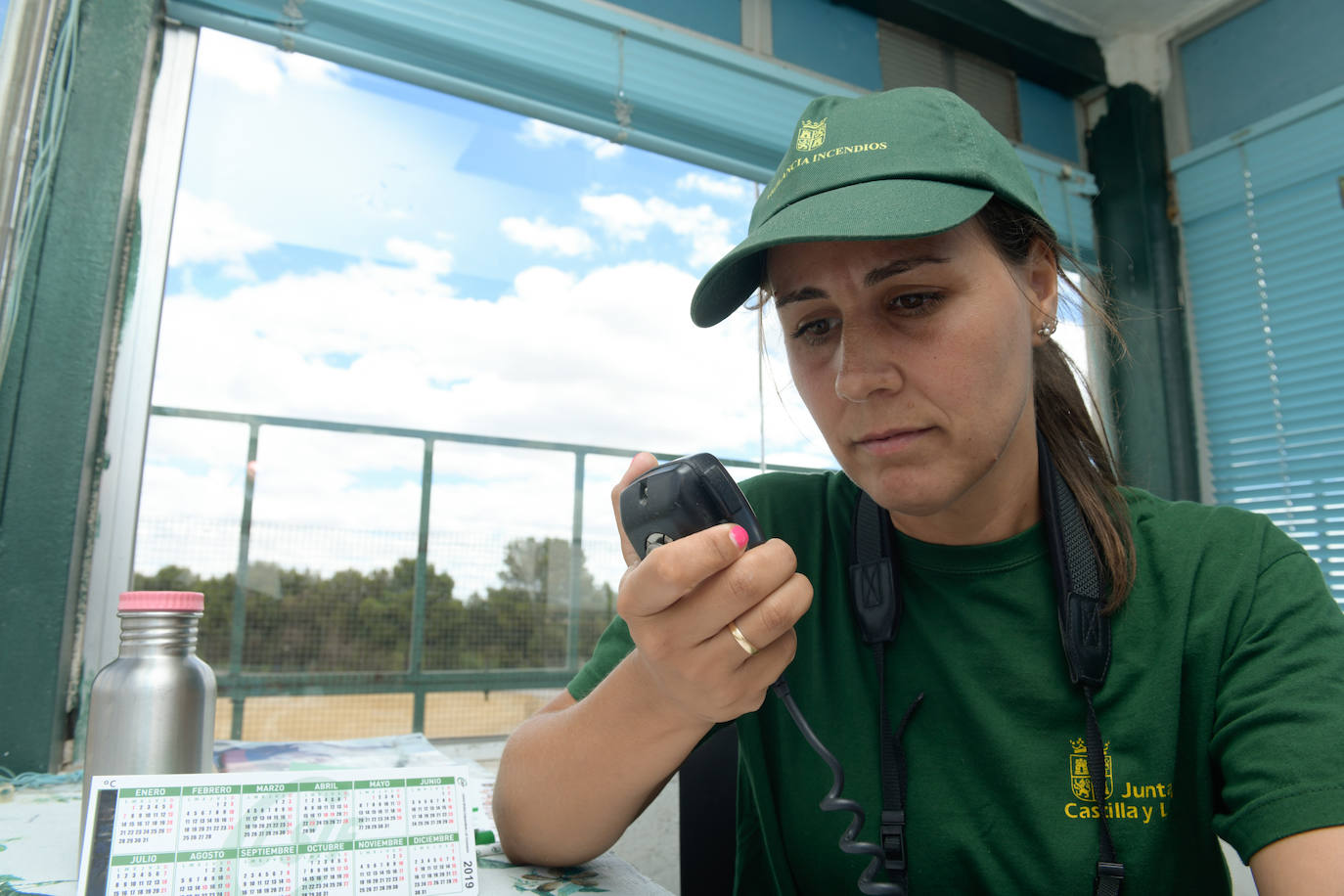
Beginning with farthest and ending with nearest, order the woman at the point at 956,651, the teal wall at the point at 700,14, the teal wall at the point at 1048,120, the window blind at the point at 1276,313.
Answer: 1. the teal wall at the point at 1048,120
2. the window blind at the point at 1276,313
3. the teal wall at the point at 700,14
4. the woman at the point at 956,651

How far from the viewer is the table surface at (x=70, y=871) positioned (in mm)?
723

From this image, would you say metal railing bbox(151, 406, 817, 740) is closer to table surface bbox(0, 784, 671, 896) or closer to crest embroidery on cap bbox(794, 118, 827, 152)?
table surface bbox(0, 784, 671, 896)

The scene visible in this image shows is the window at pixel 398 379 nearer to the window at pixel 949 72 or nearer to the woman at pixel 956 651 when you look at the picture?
the woman at pixel 956 651

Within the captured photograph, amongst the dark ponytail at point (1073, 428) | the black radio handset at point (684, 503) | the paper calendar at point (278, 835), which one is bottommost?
the paper calendar at point (278, 835)

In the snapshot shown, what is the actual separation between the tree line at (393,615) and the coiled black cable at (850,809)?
1183 millimetres

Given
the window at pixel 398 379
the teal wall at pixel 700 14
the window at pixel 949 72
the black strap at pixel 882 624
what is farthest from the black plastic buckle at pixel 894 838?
the window at pixel 949 72

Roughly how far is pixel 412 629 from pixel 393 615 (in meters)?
0.05

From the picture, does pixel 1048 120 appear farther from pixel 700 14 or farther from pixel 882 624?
pixel 882 624

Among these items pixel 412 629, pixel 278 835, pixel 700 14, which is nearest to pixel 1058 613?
pixel 278 835

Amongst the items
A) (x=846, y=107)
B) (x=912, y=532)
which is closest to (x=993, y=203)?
(x=846, y=107)

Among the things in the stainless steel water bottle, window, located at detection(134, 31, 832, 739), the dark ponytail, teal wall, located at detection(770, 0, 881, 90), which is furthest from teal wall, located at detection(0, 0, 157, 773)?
teal wall, located at detection(770, 0, 881, 90)

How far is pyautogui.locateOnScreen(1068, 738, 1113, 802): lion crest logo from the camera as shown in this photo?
82 cm

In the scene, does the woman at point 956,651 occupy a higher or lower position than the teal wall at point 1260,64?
lower

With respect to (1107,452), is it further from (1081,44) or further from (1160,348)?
(1081,44)
